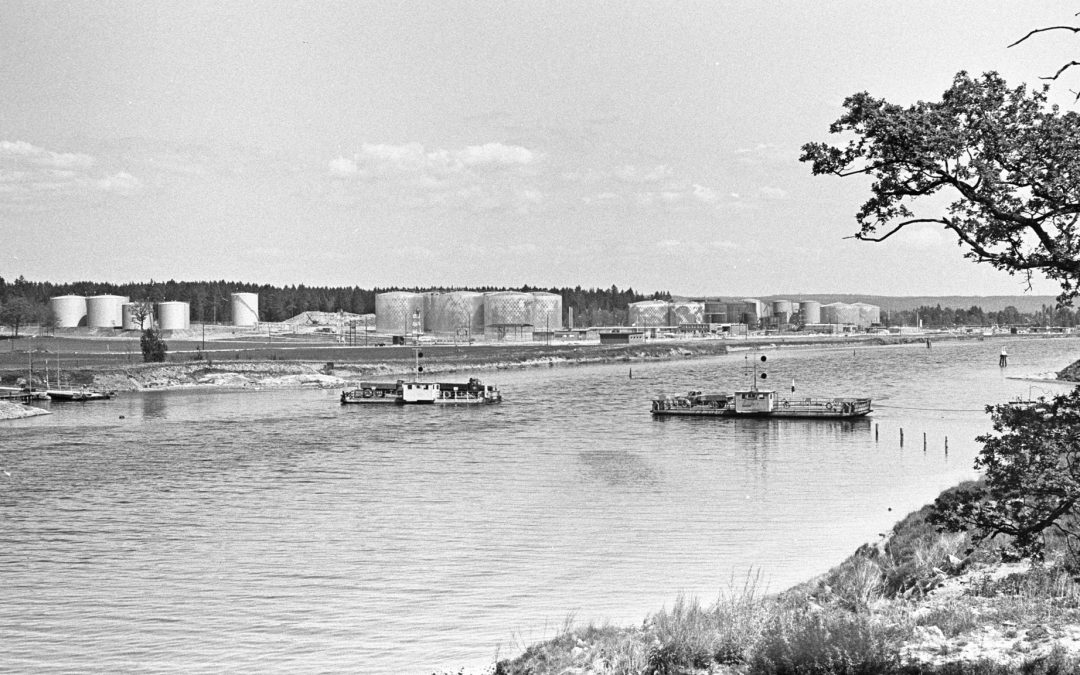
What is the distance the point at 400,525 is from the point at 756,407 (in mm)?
51756

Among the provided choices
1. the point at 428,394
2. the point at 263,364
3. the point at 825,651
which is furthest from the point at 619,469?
the point at 263,364

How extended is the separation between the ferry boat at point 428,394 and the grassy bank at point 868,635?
7541 centimetres

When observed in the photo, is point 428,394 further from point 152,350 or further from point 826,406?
point 152,350

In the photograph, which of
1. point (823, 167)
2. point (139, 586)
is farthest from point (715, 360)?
point (823, 167)

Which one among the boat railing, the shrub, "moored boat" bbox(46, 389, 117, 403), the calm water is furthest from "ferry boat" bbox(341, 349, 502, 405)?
the shrub

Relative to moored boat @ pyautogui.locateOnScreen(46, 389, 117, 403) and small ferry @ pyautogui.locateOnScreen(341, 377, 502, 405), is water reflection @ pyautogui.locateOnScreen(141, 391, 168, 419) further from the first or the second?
small ferry @ pyautogui.locateOnScreen(341, 377, 502, 405)

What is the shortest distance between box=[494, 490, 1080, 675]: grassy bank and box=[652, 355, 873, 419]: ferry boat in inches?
2431

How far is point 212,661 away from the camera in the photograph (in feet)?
68.7

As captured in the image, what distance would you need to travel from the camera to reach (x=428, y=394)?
9812cm

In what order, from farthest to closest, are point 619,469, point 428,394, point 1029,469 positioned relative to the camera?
1. point 428,394
2. point 619,469
3. point 1029,469

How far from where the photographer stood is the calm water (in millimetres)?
22969

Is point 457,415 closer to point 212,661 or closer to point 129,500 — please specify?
point 129,500

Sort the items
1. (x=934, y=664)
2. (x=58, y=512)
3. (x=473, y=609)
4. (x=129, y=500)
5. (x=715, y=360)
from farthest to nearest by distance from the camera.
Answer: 1. (x=715, y=360)
2. (x=129, y=500)
3. (x=58, y=512)
4. (x=473, y=609)
5. (x=934, y=664)

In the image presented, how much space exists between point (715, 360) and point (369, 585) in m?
162
